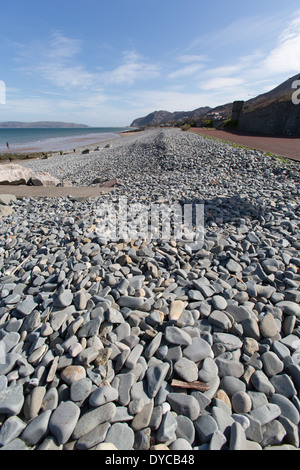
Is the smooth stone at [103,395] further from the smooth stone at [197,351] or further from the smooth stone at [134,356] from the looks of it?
the smooth stone at [197,351]

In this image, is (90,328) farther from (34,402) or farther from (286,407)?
(286,407)

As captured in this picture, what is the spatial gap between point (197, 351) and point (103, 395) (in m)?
0.68

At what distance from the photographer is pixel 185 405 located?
1329 mm

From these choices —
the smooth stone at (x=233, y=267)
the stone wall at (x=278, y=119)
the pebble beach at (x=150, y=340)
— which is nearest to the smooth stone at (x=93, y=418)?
the pebble beach at (x=150, y=340)

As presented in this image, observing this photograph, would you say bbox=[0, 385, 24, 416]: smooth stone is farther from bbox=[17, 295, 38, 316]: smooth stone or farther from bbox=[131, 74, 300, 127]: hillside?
bbox=[131, 74, 300, 127]: hillside

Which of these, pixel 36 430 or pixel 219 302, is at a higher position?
pixel 219 302

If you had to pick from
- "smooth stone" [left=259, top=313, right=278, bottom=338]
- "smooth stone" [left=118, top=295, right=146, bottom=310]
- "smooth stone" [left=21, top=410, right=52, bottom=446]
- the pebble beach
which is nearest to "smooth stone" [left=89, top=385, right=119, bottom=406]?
the pebble beach

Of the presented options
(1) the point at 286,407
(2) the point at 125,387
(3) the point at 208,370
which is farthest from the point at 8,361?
(1) the point at 286,407

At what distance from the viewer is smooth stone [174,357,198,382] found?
1468mm

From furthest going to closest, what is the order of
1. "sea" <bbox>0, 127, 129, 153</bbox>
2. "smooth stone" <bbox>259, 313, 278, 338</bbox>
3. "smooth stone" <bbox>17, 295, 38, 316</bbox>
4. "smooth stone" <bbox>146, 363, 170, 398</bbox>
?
1. "sea" <bbox>0, 127, 129, 153</bbox>
2. "smooth stone" <bbox>17, 295, 38, 316</bbox>
3. "smooth stone" <bbox>259, 313, 278, 338</bbox>
4. "smooth stone" <bbox>146, 363, 170, 398</bbox>

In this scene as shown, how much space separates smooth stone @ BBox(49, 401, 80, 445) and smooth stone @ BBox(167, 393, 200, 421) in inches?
21.3

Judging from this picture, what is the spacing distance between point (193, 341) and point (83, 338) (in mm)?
808

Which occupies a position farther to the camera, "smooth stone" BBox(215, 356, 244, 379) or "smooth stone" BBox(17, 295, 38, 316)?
"smooth stone" BBox(17, 295, 38, 316)
